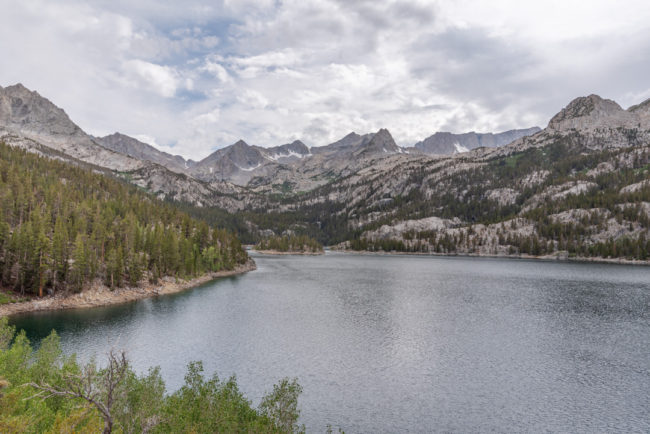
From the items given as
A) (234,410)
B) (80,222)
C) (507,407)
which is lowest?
(507,407)

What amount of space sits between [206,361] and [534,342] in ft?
173

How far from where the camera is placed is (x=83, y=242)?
329 ft

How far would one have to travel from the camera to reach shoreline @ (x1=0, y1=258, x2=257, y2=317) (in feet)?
255

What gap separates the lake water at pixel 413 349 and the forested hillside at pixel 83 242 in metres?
15.2

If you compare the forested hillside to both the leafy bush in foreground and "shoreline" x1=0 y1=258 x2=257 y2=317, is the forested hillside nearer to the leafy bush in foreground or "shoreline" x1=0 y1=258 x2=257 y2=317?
"shoreline" x1=0 y1=258 x2=257 y2=317

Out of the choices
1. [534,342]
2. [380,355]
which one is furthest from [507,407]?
[534,342]

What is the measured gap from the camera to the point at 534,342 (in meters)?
61.7

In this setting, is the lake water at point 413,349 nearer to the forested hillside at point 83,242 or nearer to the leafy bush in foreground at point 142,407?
the leafy bush in foreground at point 142,407

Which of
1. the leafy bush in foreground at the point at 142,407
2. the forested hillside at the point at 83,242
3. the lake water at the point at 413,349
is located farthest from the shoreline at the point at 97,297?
the leafy bush in foreground at the point at 142,407

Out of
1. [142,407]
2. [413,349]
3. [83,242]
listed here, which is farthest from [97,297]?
[142,407]

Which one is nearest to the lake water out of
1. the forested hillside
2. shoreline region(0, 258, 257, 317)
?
shoreline region(0, 258, 257, 317)

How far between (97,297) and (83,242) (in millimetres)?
19523

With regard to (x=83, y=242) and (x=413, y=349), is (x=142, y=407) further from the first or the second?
(x=83, y=242)

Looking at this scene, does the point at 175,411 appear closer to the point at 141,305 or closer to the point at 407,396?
the point at 407,396
